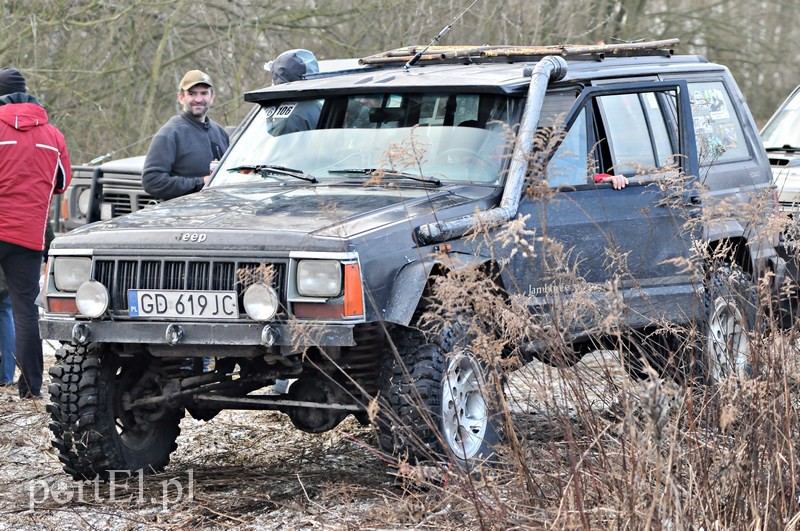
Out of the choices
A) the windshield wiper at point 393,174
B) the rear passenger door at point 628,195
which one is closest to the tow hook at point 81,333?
Result: the windshield wiper at point 393,174

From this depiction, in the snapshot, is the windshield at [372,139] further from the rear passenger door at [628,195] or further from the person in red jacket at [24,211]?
the person in red jacket at [24,211]

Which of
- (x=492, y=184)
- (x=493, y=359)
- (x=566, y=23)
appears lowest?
(x=493, y=359)

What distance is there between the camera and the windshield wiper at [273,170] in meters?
6.26

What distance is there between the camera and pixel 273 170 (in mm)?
6422

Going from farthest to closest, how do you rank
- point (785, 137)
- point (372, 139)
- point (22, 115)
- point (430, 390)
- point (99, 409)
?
point (785, 137)
point (22, 115)
point (372, 139)
point (99, 409)
point (430, 390)

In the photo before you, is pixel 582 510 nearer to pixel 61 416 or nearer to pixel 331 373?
pixel 331 373

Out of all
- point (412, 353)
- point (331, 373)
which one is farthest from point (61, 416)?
point (412, 353)

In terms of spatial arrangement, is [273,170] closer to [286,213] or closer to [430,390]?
[286,213]

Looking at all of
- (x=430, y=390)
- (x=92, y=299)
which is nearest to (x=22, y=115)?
(x=92, y=299)

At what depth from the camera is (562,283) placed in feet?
16.2

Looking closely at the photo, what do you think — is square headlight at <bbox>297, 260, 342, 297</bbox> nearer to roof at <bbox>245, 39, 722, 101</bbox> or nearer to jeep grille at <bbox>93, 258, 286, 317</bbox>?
jeep grille at <bbox>93, 258, 286, 317</bbox>

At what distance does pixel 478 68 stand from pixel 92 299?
2.46 meters

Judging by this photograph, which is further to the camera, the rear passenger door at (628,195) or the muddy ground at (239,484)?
the rear passenger door at (628,195)

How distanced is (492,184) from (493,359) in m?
2.04
